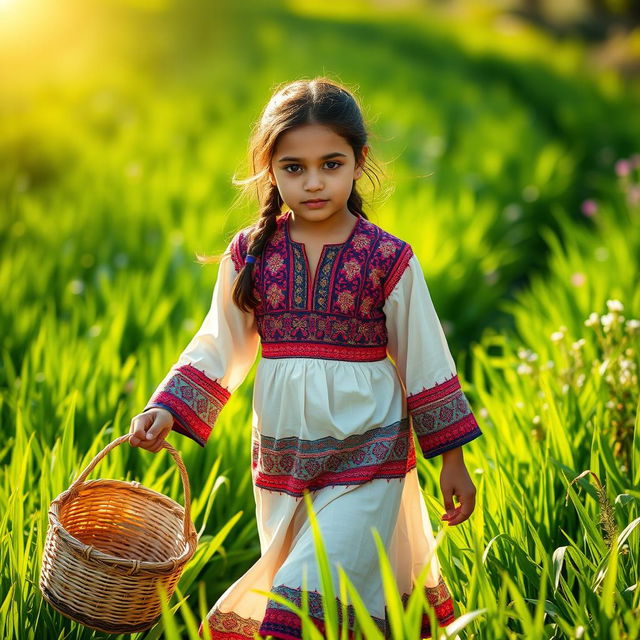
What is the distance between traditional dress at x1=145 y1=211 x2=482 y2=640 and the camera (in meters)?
2.11

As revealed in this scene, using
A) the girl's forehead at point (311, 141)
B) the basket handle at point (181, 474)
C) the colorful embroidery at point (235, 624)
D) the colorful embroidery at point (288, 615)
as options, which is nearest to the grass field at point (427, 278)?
the colorful embroidery at point (235, 624)

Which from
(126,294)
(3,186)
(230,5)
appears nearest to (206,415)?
(126,294)

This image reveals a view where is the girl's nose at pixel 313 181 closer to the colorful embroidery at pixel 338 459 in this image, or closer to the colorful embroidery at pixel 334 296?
the colorful embroidery at pixel 334 296

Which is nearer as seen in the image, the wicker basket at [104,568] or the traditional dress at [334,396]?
the wicker basket at [104,568]

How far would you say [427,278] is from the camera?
175 inches

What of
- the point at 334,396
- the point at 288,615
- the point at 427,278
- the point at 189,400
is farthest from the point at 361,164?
the point at 427,278

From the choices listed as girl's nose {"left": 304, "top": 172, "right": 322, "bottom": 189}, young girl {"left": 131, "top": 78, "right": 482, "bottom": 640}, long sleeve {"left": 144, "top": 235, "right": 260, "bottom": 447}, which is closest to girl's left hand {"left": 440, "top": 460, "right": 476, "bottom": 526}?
young girl {"left": 131, "top": 78, "right": 482, "bottom": 640}

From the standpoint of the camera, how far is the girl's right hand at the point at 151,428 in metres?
2.12

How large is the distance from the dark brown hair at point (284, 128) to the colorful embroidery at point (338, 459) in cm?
33

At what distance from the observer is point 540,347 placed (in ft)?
12.1

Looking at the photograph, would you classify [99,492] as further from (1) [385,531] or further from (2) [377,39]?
(2) [377,39]

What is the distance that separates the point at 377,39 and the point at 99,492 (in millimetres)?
14495

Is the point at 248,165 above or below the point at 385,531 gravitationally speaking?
above

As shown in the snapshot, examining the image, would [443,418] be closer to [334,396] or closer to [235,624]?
[334,396]
